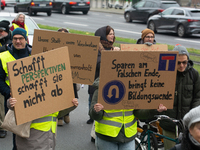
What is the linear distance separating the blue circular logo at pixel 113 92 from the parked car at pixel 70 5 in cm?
2416

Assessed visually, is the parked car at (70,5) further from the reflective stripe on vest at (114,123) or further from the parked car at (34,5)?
the reflective stripe on vest at (114,123)

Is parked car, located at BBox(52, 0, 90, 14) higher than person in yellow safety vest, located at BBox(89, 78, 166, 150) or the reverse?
higher

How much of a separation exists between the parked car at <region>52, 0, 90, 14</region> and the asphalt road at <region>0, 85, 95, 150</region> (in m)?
20.9

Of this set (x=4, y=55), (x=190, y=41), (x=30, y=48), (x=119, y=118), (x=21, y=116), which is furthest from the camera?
(x=190, y=41)

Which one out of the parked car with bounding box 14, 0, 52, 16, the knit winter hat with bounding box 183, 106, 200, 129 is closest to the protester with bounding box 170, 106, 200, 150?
the knit winter hat with bounding box 183, 106, 200, 129

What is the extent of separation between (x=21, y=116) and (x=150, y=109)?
1444 mm

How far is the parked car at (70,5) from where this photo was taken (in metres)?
26.8

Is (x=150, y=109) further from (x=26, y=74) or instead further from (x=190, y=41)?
(x=190, y=41)

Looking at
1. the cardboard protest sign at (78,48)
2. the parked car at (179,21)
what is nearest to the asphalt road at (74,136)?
the cardboard protest sign at (78,48)

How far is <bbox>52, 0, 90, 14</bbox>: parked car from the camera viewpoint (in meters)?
26.8

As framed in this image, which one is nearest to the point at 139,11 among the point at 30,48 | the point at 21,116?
the point at 30,48

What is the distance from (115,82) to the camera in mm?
3363

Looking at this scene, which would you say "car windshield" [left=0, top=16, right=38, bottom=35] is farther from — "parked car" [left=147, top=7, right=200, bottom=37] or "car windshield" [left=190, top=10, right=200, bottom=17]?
"car windshield" [left=190, top=10, right=200, bottom=17]

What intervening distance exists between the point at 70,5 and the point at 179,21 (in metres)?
11.8
